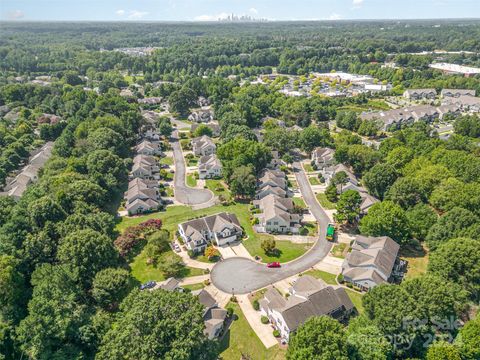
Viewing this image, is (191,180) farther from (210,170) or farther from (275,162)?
(275,162)

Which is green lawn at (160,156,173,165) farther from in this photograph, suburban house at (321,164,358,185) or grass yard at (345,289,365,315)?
grass yard at (345,289,365,315)

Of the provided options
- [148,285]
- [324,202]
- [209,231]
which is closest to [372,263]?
[324,202]

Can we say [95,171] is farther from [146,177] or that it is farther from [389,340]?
[389,340]

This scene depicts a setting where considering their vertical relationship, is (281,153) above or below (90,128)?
below

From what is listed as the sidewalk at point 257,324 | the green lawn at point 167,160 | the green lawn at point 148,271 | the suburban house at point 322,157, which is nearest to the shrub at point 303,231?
the sidewalk at point 257,324

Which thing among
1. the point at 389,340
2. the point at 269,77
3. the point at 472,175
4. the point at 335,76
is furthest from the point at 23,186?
the point at 335,76

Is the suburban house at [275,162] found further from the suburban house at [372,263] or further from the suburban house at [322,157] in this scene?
the suburban house at [372,263]

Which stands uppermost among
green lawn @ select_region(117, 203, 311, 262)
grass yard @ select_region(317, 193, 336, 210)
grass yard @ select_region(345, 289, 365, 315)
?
grass yard @ select_region(345, 289, 365, 315)

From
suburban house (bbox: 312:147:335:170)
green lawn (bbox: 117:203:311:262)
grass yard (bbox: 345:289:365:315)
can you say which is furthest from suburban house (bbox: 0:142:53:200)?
suburban house (bbox: 312:147:335:170)
